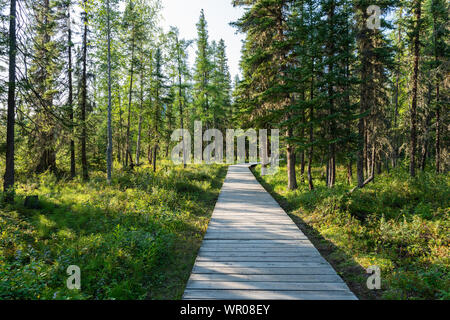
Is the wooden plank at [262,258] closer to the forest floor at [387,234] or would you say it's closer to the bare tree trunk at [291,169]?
the forest floor at [387,234]

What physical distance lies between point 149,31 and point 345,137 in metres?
21.4

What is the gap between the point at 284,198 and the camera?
12188mm

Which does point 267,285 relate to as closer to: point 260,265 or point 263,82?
point 260,265

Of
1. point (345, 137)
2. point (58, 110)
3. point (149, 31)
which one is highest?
point (149, 31)

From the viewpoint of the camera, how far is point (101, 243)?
5.48 m

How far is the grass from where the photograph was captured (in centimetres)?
394

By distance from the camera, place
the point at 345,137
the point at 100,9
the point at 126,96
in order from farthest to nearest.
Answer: the point at 126,96
the point at 100,9
the point at 345,137

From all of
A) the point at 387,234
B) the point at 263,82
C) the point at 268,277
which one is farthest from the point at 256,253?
the point at 263,82

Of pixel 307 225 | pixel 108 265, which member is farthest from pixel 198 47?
pixel 108 265

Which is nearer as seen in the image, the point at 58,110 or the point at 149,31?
the point at 58,110

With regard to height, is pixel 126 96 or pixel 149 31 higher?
pixel 149 31

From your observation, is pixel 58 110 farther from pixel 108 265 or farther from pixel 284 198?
pixel 284 198

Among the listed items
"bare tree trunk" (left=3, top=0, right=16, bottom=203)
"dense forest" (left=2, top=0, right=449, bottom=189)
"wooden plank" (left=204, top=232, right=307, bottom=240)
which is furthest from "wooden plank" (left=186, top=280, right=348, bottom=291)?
"bare tree trunk" (left=3, top=0, right=16, bottom=203)

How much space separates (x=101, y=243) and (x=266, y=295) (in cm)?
419
